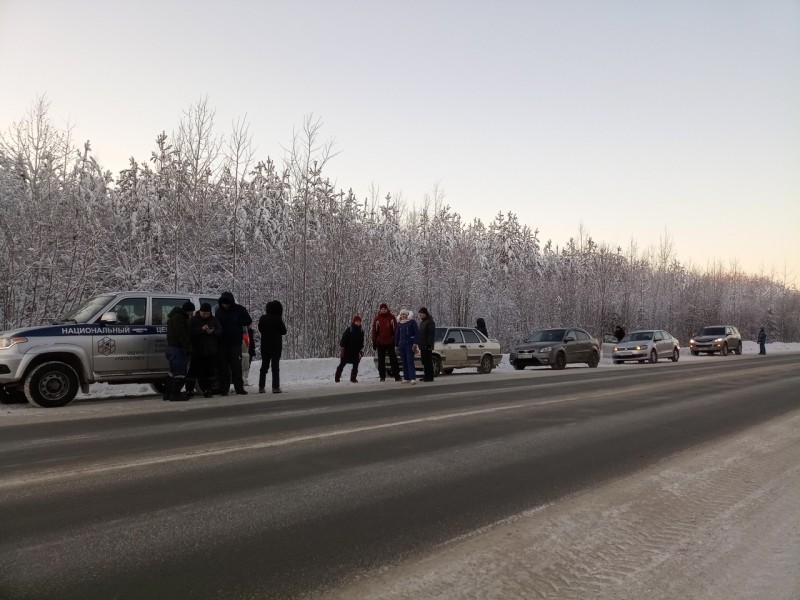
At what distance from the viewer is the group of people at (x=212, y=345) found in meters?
11.9

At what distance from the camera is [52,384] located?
11.2 meters

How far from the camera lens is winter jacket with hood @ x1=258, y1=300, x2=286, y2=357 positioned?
44.5ft

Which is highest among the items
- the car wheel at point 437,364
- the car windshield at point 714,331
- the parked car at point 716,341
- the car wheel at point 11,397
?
the car windshield at point 714,331

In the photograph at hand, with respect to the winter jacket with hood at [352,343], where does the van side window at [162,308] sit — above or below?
above

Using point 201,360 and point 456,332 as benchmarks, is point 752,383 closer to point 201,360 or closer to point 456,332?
point 456,332

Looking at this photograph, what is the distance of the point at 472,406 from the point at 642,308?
5405cm

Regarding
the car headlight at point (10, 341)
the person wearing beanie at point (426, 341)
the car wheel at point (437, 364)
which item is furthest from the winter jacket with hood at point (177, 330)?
the car wheel at point (437, 364)

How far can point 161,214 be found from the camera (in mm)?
26000

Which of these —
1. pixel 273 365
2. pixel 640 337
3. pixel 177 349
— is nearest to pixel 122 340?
pixel 177 349

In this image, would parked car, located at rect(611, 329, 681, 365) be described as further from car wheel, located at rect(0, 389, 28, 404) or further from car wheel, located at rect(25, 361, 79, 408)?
car wheel, located at rect(0, 389, 28, 404)

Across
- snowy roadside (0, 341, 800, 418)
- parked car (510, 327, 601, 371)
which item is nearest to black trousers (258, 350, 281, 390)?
snowy roadside (0, 341, 800, 418)

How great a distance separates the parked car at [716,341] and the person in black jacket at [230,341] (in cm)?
3442

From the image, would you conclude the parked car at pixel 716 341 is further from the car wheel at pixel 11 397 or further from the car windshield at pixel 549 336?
the car wheel at pixel 11 397

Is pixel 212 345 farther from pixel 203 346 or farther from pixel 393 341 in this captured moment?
pixel 393 341
